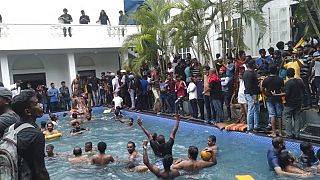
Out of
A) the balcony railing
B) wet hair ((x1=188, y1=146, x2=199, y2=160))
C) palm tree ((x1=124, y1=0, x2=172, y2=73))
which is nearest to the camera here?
wet hair ((x1=188, y1=146, x2=199, y2=160))

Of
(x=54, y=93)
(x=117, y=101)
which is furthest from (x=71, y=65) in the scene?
(x=117, y=101)

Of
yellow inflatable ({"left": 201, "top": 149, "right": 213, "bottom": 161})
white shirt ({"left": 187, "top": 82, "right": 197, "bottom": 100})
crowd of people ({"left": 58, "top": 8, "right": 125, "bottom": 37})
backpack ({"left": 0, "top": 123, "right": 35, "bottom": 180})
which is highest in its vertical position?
crowd of people ({"left": 58, "top": 8, "right": 125, "bottom": 37})

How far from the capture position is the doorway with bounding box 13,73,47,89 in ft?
78.8

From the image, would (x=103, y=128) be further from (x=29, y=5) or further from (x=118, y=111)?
(x=29, y=5)

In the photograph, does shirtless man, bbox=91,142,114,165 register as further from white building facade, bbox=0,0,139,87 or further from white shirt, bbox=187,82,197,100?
white building facade, bbox=0,0,139,87

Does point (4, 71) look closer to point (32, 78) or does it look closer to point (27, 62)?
point (27, 62)

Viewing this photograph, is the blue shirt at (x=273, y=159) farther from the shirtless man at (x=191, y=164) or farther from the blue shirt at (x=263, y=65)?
the blue shirt at (x=263, y=65)

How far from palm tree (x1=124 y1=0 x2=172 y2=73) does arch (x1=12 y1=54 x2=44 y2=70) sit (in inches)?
364

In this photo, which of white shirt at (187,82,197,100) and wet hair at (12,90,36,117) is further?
white shirt at (187,82,197,100)

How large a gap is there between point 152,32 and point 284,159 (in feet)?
38.5

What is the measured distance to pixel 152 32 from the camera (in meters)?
17.9

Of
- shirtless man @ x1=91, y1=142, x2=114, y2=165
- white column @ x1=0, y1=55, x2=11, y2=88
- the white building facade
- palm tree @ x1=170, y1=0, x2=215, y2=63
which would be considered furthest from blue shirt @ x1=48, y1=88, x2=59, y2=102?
shirtless man @ x1=91, y1=142, x2=114, y2=165

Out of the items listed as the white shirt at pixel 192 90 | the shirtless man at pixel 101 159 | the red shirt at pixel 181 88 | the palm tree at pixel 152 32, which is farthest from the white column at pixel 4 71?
the shirtless man at pixel 101 159

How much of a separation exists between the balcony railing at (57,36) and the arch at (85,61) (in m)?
2.86
